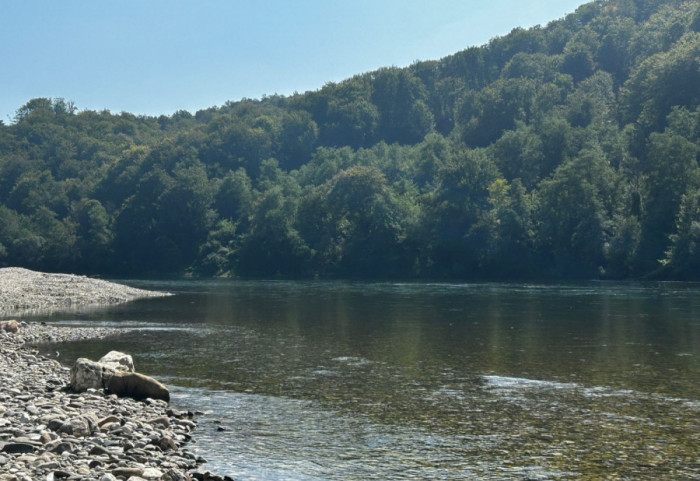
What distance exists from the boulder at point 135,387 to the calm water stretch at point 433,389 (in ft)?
2.20

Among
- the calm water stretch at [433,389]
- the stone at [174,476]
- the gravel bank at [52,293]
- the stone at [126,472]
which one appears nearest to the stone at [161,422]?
the calm water stretch at [433,389]

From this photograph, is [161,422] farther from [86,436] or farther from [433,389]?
[433,389]

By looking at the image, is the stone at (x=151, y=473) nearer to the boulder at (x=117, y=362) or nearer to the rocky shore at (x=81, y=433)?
the rocky shore at (x=81, y=433)

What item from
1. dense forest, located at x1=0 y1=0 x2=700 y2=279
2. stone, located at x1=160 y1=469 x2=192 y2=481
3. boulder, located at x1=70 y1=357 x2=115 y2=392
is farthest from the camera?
dense forest, located at x1=0 y1=0 x2=700 y2=279

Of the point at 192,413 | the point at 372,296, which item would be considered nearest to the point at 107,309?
the point at 372,296

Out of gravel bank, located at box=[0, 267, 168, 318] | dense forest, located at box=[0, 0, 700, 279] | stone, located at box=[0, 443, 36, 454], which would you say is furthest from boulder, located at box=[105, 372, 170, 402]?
dense forest, located at box=[0, 0, 700, 279]

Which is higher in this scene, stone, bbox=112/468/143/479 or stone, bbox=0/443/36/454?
stone, bbox=0/443/36/454

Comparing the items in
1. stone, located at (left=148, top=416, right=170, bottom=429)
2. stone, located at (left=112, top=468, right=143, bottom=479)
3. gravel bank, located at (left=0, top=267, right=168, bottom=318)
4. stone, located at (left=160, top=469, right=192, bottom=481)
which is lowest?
stone, located at (left=160, top=469, right=192, bottom=481)

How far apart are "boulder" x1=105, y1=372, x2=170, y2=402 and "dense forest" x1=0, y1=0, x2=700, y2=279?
8098 cm

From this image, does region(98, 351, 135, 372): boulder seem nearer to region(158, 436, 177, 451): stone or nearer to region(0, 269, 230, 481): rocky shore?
region(0, 269, 230, 481): rocky shore

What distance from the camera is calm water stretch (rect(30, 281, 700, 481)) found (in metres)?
17.2

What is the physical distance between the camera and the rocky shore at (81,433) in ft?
48.7

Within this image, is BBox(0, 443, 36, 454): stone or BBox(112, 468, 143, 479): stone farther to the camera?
BBox(0, 443, 36, 454): stone

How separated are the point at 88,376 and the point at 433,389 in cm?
1156
